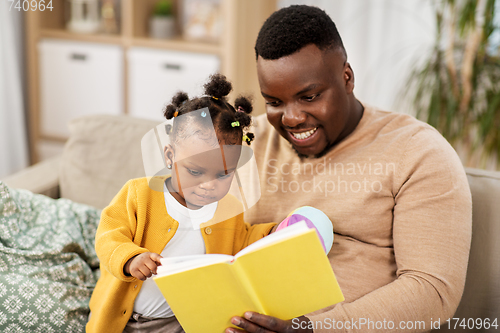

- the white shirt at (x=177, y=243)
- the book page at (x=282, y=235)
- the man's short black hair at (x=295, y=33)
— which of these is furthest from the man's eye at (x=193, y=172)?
the man's short black hair at (x=295, y=33)

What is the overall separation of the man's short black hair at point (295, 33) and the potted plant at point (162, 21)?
5.95 ft

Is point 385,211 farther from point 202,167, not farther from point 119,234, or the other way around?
point 119,234

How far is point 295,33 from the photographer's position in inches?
38.7

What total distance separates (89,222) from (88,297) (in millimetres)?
219

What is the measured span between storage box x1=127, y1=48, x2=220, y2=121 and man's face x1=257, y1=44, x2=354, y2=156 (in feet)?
5.03

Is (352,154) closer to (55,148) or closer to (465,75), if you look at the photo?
(465,75)

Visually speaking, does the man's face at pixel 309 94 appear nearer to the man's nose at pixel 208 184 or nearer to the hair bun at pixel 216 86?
the hair bun at pixel 216 86

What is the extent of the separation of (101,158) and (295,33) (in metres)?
0.80

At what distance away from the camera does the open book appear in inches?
28.8

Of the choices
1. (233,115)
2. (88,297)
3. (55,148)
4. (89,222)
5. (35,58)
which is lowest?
(55,148)

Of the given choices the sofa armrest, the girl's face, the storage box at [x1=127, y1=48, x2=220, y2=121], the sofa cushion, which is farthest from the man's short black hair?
the storage box at [x1=127, y1=48, x2=220, y2=121]

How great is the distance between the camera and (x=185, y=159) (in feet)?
2.89

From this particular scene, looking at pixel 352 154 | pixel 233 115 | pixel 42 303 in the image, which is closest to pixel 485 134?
pixel 352 154

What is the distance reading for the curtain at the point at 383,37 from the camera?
2.50 meters
